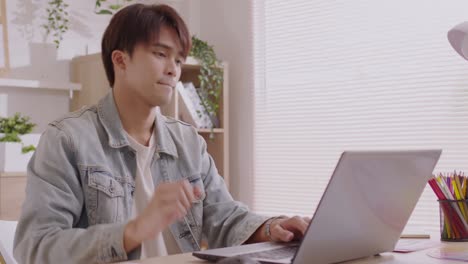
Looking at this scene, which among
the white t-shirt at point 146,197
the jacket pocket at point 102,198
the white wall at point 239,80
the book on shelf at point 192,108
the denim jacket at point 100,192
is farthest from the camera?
the white wall at point 239,80

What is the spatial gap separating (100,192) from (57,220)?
Answer: 0.17m

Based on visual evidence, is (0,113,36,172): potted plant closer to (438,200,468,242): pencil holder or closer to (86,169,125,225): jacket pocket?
(86,169,125,225): jacket pocket

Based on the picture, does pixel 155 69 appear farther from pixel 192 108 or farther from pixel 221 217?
pixel 192 108

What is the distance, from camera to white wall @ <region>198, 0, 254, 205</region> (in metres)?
3.94

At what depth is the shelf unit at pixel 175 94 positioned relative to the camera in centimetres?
347

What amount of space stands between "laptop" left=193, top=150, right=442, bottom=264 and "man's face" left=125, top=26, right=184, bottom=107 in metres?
0.62

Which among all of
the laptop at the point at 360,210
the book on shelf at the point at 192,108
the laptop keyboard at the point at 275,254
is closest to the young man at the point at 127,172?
the laptop keyboard at the point at 275,254

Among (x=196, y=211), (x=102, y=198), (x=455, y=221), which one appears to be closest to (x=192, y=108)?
(x=196, y=211)

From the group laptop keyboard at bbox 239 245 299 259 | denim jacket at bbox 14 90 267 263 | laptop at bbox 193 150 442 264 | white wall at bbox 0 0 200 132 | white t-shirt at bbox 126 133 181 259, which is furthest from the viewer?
white wall at bbox 0 0 200 132

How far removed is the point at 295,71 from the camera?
146 inches

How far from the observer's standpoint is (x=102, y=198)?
1.68 metres

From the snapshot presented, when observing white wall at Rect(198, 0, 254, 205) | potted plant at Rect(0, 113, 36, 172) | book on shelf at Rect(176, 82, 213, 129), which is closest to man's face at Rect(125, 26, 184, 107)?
→ potted plant at Rect(0, 113, 36, 172)

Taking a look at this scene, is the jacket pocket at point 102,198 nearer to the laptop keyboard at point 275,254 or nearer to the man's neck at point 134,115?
the man's neck at point 134,115

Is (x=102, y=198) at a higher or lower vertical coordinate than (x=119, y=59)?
lower
